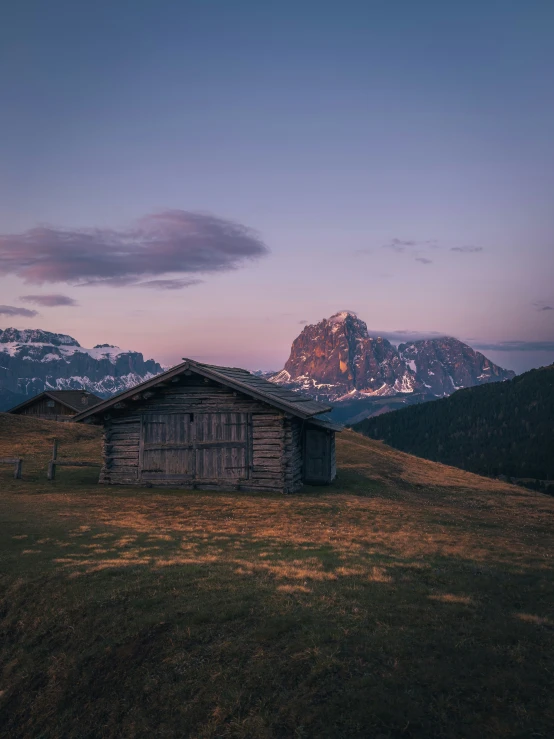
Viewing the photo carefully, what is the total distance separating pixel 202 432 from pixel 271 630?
17584 millimetres

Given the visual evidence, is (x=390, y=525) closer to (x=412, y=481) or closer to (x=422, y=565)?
(x=422, y=565)

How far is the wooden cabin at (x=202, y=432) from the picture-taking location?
24984mm

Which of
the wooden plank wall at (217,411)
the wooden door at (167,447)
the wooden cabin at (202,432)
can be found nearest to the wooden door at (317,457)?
the wooden plank wall at (217,411)

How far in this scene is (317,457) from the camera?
2839cm

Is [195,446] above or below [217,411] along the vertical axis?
below

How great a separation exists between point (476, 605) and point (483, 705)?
3.41 m

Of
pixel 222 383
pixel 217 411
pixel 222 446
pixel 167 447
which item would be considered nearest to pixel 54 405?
pixel 167 447

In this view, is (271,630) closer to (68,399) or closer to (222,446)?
(222,446)

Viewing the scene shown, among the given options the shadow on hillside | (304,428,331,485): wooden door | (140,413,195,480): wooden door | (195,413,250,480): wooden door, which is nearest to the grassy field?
the shadow on hillside

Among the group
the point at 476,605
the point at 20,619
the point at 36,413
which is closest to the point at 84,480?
the point at 20,619

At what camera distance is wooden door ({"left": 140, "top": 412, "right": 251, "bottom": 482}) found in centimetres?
2544

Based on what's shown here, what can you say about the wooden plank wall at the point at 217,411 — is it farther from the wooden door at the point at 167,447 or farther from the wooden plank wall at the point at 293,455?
the wooden door at the point at 167,447

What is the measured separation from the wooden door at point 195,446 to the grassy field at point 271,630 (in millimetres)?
7429

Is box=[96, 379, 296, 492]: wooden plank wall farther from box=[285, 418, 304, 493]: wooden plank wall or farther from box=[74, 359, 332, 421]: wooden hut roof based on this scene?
box=[74, 359, 332, 421]: wooden hut roof
